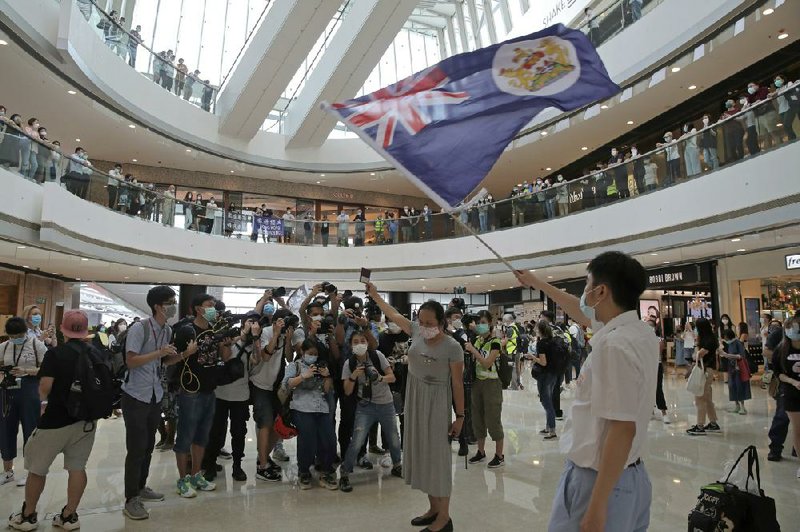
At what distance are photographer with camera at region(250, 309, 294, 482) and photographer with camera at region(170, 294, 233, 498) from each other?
1.49 ft

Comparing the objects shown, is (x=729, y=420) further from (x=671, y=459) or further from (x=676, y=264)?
(x=676, y=264)

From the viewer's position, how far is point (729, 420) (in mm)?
8492

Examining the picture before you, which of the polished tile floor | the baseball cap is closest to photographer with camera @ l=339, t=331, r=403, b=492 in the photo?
the polished tile floor

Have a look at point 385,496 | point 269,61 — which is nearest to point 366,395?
point 385,496

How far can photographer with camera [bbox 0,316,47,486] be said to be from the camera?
202 inches

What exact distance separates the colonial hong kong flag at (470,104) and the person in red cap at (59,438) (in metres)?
2.56

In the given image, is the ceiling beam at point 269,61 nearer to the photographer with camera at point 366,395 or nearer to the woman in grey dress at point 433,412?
the photographer with camera at point 366,395

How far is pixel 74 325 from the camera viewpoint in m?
3.99

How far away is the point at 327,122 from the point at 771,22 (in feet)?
46.1

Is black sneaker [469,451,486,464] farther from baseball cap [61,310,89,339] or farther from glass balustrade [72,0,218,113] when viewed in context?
glass balustrade [72,0,218,113]

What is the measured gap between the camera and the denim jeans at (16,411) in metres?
5.18

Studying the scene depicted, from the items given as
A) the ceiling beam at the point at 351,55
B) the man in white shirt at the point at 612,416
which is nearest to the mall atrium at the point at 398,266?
the man in white shirt at the point at 612,416

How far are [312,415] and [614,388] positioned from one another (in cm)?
381

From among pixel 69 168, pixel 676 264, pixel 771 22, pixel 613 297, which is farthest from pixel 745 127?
pixel 69 168
